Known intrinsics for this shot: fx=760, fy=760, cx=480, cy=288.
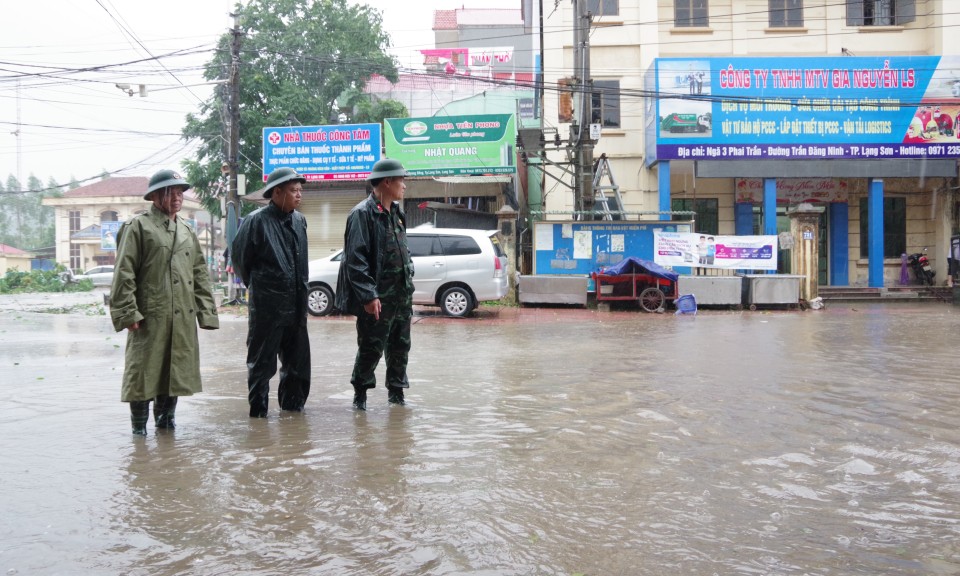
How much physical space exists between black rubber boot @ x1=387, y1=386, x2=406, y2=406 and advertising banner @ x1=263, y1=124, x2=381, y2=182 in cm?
1562

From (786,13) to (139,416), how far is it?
23.4 meters

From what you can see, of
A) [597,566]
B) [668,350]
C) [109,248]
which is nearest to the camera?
[597,566]

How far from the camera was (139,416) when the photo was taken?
4.72m

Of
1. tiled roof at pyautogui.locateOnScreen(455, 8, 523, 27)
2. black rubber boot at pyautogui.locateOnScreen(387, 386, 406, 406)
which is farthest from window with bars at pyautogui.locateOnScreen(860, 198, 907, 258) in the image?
tiled roof at pyautogui.locateOnScreen(455, 8, 523, 27)

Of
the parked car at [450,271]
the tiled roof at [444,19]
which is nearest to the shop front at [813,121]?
the parked car at [450,271]

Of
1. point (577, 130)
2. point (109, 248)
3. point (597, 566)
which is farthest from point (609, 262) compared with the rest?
point (109, 248)

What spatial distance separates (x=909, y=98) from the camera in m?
20.5

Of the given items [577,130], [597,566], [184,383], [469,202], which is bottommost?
[597,566]

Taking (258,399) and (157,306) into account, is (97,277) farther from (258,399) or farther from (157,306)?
(157,306)

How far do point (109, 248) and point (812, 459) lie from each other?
47062mm

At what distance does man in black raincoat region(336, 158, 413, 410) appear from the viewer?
16.8 feet

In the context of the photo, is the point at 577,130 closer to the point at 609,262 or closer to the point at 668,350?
the point at 609,262

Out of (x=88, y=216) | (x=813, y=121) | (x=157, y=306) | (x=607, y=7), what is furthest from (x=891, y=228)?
(x=88, y=216)

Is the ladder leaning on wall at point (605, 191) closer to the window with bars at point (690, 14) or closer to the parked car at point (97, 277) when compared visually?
the window with bars at point (690, 14)
